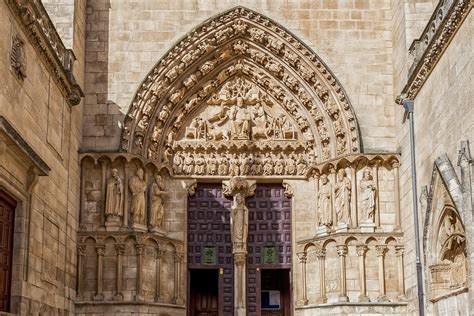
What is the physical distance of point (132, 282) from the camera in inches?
567

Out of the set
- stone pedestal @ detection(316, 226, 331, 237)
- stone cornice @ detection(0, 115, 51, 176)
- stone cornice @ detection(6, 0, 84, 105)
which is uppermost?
stone cornice @ detection(6, 0, 84, 105)

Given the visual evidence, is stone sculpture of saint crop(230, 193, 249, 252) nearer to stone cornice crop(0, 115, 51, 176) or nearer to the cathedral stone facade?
the cathedral stone facade

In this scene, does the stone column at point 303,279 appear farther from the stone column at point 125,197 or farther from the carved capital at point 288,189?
the stone column at point 125,197

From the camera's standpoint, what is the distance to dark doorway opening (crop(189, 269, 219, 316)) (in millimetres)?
15797

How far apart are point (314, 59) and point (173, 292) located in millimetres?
4829

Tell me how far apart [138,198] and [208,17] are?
11.5 feet

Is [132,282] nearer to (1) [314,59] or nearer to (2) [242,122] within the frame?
(2) [242,122]

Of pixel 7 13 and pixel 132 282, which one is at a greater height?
pixel 7 13

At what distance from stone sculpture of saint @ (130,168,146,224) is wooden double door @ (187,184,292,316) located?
47.3 inches

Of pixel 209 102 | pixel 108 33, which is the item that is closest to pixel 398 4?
pixel 209 102

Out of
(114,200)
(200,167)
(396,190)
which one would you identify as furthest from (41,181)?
(396,190)

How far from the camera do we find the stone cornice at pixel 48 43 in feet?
35.2

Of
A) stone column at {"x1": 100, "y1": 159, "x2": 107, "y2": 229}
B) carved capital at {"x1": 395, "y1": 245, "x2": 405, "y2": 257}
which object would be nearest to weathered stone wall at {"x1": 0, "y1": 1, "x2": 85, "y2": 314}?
stone column at {"x1": 100, "y1": 159, "x2": 107, "y2": 229}

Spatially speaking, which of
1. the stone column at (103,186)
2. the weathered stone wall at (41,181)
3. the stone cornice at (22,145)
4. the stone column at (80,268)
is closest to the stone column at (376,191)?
the stone column at (103,186)
